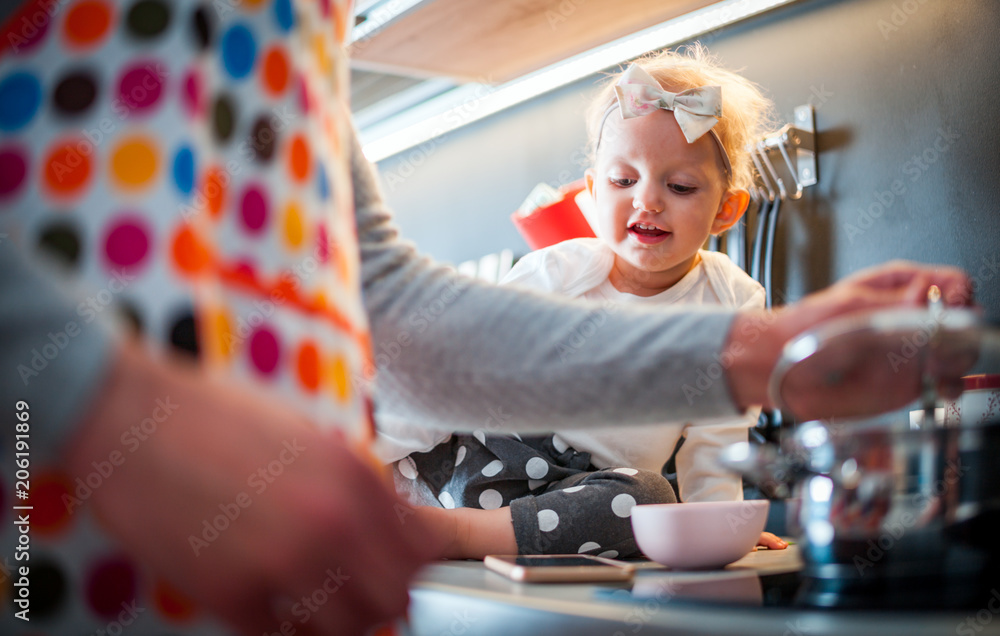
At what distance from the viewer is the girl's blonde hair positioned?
1.56m

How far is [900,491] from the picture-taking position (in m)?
0.51

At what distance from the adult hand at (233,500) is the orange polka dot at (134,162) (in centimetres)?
12

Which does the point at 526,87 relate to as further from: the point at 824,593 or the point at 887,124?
the point at 824,593

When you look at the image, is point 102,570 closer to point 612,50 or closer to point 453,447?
point 453,447

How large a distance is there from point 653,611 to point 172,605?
11.0 inches

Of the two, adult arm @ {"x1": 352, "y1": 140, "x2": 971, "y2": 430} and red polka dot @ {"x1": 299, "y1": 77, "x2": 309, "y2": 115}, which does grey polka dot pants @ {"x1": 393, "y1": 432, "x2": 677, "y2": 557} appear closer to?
adult arm @ {"x1": 352, "y1": 140, "x2": 971, "y2": 430}

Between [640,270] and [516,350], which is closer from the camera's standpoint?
[516,350]

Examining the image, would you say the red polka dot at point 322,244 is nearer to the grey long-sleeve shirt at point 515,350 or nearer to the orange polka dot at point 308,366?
the orange polka dot at point 308,366

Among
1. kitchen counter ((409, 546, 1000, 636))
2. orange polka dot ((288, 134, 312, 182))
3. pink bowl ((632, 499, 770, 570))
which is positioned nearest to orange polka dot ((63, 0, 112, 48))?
orange polka dot ((288, 134, 312, 182))

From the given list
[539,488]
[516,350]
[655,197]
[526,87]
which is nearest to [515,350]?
[516,350]

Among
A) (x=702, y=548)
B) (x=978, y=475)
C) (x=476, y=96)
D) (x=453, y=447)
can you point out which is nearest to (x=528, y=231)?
(x=476, y=96)

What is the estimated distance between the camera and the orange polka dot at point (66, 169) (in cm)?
36

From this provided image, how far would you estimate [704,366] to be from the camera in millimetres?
562

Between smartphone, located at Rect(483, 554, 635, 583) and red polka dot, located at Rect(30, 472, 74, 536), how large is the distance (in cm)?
38
